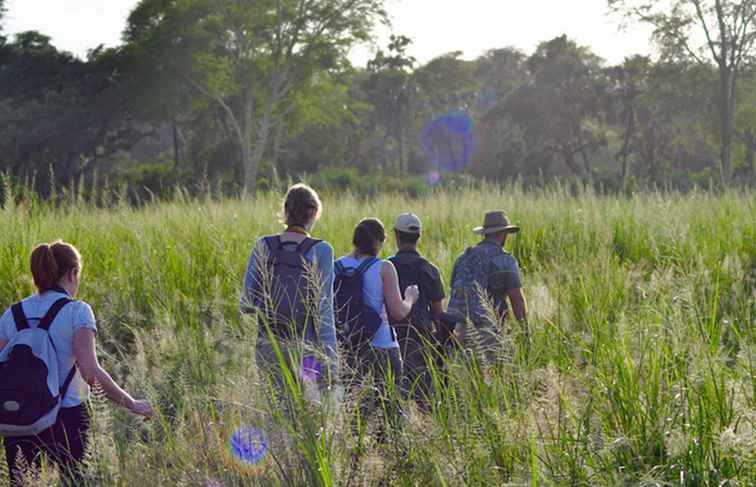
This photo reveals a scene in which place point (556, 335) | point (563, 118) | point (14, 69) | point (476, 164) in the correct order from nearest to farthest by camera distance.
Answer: point (556, 335), point (14, 69), point (563, 118), point (476, 164)

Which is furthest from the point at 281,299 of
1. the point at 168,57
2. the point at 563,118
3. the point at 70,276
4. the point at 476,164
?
the point at 476,164

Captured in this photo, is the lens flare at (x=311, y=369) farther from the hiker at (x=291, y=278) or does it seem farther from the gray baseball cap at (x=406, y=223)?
the gray baseball cap at (x=406, y=223)

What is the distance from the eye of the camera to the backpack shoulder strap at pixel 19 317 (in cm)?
350

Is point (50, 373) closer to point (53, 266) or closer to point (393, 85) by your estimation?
point (53, 266)

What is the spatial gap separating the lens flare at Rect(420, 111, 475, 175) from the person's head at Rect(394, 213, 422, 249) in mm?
41012

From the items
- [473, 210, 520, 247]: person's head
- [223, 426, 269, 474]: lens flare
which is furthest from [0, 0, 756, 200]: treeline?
[223, 426, 269, 474]: lens flare

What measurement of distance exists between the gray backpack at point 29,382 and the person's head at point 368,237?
1.76 m

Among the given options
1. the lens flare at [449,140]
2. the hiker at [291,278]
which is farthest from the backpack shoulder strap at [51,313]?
the lens flare at [449,140]

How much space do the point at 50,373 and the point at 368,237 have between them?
188 centimetres

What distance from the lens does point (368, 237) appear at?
4.71 metres

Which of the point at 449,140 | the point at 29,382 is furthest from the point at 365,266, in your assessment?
the point at 449,140

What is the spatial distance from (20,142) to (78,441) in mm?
28879

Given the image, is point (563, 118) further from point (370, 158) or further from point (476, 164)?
point (370, 158)

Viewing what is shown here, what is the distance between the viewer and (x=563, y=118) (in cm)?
3903
